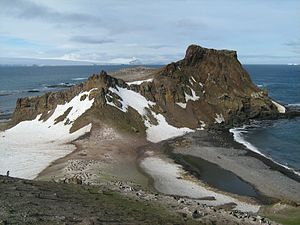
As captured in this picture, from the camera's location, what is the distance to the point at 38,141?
60.0 m

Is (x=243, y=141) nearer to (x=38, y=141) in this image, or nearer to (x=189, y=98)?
(x=189, y=98)

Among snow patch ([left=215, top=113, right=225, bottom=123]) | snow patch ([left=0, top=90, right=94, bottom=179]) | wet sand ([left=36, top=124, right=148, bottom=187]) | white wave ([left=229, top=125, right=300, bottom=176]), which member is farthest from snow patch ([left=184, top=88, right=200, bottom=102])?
wet sand ([left=36, top=124, right=148, bottom=187])

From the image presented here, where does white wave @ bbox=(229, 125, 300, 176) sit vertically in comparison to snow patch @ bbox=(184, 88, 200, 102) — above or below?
below

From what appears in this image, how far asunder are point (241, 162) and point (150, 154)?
436 inches

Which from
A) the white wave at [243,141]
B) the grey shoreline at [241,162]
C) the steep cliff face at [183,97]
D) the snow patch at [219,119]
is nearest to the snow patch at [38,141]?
the steep cliff face at [183,97]

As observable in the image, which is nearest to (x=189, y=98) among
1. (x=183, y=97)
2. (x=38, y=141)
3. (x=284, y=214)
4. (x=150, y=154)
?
(x=183, y=97)

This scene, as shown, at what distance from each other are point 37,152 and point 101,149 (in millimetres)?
7823

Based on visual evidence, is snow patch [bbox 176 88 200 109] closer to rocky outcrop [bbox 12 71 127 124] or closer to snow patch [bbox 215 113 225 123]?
snow patch [bbox 215 113 225 123]

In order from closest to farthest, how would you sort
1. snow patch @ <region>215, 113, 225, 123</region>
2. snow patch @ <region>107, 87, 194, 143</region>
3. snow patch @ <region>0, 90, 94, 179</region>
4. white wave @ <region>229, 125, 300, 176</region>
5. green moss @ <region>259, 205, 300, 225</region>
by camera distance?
green moss @ <region>259, 205, 300, 225</region> → snow patch @ <region>0, 90, 94, 179</region> → white wave @ <region>229, 125, 300, 176</region> → snow patch @ <region>107, 87, 194, 143</region> → snow patch @ <region>215, 113, 225, 123</region>

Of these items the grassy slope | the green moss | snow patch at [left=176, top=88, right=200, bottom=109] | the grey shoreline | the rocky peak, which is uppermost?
the rocky peak

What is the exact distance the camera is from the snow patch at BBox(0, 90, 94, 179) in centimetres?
4631

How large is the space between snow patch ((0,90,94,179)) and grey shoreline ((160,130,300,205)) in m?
14.0

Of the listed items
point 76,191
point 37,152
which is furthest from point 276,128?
point 76,191

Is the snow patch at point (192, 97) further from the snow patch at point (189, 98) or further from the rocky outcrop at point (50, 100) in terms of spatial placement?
the rocky outcrop at point (50, 100)
